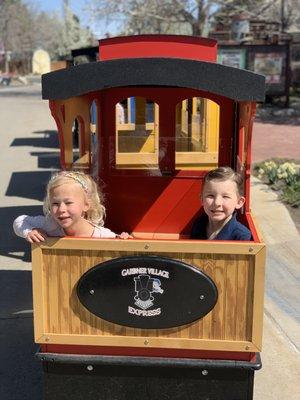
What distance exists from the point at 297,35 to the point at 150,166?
28421mm

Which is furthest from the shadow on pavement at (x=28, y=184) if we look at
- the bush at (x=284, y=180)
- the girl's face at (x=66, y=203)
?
the girl's face at (x=66, y=203)

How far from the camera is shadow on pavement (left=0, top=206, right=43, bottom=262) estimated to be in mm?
6270

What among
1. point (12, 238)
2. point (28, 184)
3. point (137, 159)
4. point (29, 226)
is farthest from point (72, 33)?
point (29, 226)

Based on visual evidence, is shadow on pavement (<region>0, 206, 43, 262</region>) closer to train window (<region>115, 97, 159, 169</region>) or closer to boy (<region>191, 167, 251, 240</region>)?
train window (<region>115, 97, 159, 169</region>)

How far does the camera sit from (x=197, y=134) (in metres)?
5.21

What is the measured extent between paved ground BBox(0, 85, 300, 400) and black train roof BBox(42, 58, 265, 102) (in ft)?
6.11

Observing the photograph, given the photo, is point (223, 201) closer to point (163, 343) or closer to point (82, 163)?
point (163, 343)

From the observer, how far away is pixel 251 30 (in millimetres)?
28875

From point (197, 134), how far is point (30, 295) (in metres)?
2.04

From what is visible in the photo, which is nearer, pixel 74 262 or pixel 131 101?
pixel 74 262

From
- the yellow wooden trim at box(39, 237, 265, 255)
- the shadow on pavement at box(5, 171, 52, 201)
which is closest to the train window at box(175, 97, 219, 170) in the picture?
the yellow wooden trim at box(39, 237, 265, 255)

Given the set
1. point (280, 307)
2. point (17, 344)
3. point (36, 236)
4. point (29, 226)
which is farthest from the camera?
point (280, 307)

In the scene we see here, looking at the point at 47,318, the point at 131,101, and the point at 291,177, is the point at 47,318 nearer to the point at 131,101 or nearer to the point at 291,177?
the point at 131,101

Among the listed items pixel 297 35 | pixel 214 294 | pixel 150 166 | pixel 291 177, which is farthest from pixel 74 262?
pixel 297 35
